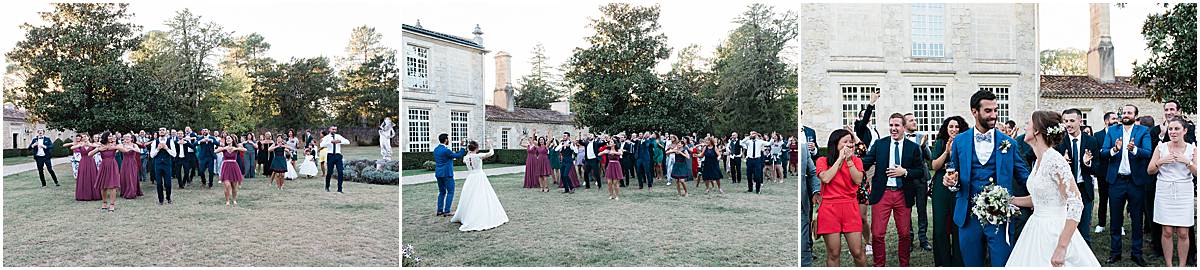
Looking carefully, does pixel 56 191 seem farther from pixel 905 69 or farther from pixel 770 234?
pixel 905 69

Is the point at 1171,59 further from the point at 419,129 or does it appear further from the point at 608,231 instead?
the point at 419,129

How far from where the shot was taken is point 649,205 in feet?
23.6

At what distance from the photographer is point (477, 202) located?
633cm

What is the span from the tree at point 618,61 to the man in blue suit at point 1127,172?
143 inches

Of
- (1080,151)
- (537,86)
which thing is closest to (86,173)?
(537,86)

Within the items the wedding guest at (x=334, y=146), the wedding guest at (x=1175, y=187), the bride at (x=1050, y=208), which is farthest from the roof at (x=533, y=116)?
the wedding guest at (x=1175, y=187)

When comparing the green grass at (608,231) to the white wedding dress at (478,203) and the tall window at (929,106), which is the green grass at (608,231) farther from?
the tall window at (929,106)

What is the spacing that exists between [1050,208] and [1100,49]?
3.64 m

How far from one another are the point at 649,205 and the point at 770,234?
4.88 feet

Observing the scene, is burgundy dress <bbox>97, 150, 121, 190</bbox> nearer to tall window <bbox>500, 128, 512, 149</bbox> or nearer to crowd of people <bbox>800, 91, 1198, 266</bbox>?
tall window <bbox>500, 128, 512, 149</bbox>

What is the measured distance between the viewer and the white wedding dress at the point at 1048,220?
367 centimetres

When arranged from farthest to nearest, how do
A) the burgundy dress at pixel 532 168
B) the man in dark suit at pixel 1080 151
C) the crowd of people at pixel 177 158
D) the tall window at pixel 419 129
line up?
the crowd of people at pixel 177 158
the burgundy dress at pixel 532 168
the tall window at pixel 419 129
the man in dark suit at pixel 1080 151

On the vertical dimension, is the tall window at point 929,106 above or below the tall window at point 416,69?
below

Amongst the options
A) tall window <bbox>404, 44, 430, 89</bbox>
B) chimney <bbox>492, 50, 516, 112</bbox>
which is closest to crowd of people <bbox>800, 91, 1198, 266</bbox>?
chimney <bbox>492, 50, 516, 112</bbox>
